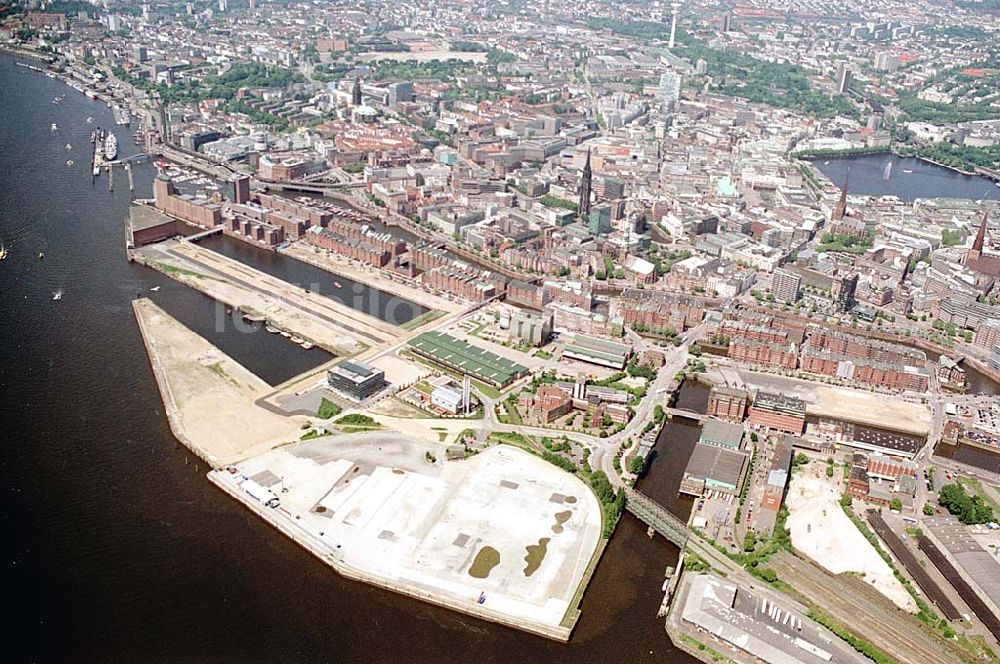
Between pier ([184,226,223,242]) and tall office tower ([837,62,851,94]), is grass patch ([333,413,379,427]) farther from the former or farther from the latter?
tall office tower ([837,62,851,94])

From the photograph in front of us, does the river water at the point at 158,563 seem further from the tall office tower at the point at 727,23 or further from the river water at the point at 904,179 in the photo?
the tall office tower at the point at 727,23

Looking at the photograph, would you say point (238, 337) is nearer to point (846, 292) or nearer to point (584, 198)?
point (584, 198)

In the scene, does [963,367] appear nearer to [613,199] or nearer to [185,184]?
[613,199]

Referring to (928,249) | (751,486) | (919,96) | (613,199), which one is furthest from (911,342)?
(919,96)

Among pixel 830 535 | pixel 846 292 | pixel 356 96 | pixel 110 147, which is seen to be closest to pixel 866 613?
pixel 830 535

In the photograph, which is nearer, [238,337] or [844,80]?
[238,337]

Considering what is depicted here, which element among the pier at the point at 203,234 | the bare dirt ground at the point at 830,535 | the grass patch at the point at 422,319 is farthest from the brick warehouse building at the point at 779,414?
the pier at the point at 203,234

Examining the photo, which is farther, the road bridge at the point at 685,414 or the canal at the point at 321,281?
the canal at the point at 321,281
